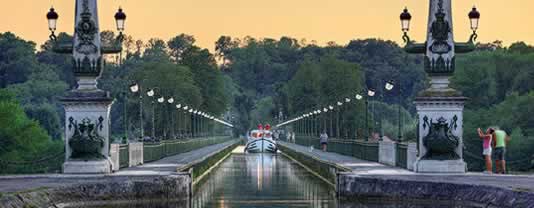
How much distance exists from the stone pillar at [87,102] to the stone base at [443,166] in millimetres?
10291

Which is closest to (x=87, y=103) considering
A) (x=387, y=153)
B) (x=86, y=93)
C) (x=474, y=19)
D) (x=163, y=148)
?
(x=86, y=93)

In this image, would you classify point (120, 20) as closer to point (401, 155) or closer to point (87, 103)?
point (87, 103)

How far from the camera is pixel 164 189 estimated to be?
132ft

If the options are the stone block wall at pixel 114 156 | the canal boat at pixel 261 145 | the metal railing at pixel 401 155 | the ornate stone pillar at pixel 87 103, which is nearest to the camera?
the ornate stone pillar at pixel 87 103

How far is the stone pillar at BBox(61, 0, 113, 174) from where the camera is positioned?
45.7 meters

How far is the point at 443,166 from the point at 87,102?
38.5ft

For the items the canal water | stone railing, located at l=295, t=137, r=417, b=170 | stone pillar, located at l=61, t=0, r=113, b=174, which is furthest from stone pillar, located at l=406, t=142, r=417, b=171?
stone pillar, located at l=61, t=0, r=113, b=174

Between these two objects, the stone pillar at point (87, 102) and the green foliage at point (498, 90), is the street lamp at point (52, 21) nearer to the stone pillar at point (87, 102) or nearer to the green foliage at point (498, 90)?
the stone pillar at point (87, 102)

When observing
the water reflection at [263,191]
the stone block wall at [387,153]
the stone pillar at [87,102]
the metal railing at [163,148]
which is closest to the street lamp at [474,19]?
the water reflection at [263,191]

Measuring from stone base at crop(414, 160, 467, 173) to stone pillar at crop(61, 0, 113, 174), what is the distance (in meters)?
10.3

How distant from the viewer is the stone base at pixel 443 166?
147 feet

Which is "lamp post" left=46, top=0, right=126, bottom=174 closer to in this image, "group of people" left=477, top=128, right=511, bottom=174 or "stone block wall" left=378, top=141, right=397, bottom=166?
"stone block wall" left=378, top=141, right=397, bottom=166

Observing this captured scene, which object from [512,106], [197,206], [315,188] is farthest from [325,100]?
[197,206]

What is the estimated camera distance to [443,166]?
44.9 m
